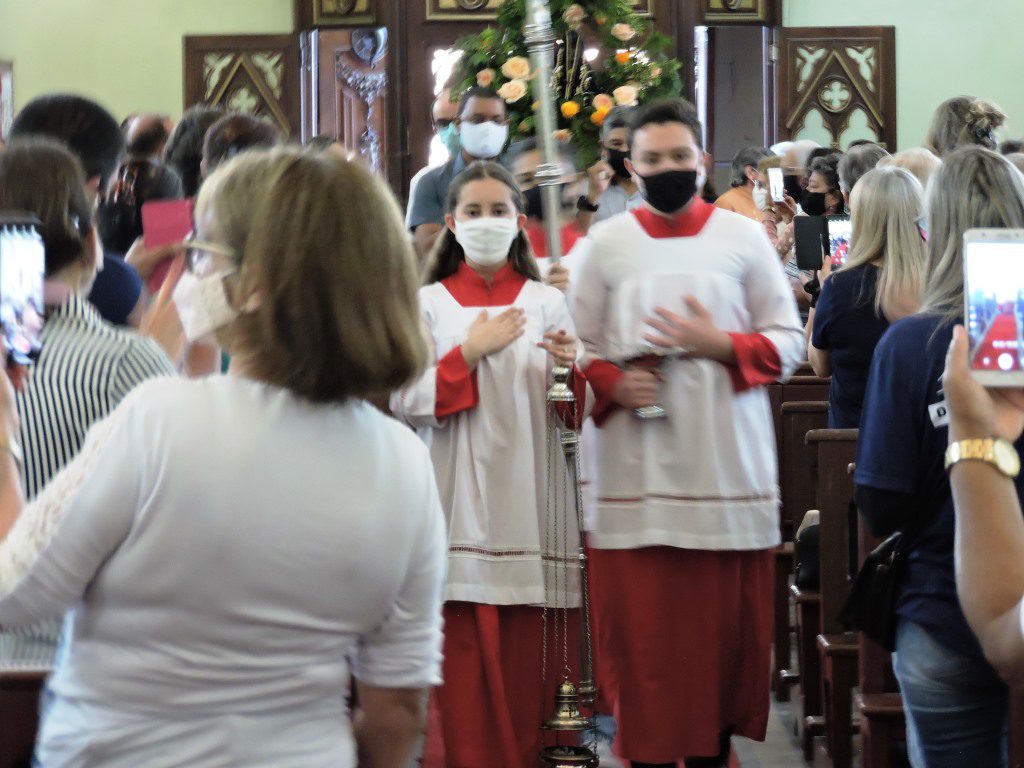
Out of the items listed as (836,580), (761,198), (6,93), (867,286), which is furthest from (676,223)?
(6,93)

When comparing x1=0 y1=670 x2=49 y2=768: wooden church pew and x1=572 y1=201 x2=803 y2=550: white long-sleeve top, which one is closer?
x1=0 y1=670 x2=49 y2=768: wooden church pew

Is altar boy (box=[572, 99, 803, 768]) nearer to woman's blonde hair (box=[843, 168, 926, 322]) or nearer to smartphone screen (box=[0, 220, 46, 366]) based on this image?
woman's blonde hair (box=[843, 168, 926, 322])

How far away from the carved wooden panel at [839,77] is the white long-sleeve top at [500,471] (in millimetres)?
6353

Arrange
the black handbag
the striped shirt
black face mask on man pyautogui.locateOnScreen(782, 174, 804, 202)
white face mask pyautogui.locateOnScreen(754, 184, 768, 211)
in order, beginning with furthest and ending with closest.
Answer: black face mask on man pyautogui.locateOnScreen(782, 174, 804, 202), white face mask pyautogui.locateOnScreen(754, 184, 768, 211), the black handbag, the striped shirt

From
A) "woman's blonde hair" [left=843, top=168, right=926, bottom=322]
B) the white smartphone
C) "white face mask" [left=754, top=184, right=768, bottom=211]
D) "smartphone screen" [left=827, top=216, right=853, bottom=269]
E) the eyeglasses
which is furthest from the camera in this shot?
"white face mask" [left=754, top=184, right=768, bottom=211]

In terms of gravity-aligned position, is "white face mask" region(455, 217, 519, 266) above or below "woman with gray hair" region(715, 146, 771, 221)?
below

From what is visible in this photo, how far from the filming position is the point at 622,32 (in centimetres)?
766

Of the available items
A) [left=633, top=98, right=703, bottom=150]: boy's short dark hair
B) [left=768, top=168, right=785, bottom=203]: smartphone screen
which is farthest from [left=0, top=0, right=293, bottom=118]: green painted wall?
[left=633, top=98, right=703, bottom=150]: boy's short dark hair

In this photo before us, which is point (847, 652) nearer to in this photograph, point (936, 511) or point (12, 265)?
point (936, 511)

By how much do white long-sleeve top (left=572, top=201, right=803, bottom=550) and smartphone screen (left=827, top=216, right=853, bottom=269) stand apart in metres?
1.91

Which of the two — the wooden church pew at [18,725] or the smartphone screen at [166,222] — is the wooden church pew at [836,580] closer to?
the smartphone screen at [166,222]

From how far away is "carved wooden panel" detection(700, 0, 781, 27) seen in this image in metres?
10.0

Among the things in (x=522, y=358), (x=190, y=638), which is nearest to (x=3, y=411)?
(x=190, y=638)

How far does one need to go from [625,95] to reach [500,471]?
12.3ft
